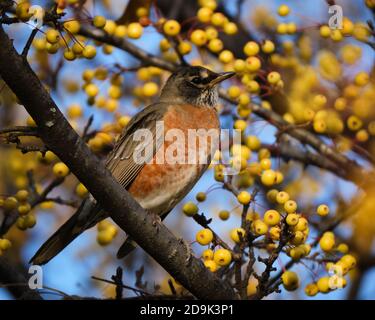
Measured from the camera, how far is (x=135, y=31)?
13.8 ft

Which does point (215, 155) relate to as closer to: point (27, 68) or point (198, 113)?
point (198, 113)

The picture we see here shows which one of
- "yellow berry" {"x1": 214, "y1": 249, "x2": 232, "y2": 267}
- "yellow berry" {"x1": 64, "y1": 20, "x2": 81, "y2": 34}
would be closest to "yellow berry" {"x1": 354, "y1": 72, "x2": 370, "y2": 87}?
"yellow berry" {"x1": 214, "y1": 249, "x2": 232, "y2": 267}

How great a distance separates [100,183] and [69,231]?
1319 mm

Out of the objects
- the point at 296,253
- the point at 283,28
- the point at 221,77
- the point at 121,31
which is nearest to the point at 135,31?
the point at 121,31

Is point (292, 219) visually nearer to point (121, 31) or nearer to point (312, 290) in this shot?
point (312, 290)

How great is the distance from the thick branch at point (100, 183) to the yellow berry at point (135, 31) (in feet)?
4.43

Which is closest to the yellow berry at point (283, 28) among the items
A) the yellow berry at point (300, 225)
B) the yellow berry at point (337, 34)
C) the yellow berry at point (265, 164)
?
the yellow berry at point (337, 34)

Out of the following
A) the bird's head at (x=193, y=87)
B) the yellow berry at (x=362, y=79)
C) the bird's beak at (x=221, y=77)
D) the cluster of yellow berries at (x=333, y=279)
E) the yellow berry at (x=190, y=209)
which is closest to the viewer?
the cluster of yellow berries at (x=333, y=279)

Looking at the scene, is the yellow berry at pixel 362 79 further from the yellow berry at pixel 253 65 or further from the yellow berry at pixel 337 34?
the yellow berry at pixel 253 65

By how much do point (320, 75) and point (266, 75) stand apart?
449 mm

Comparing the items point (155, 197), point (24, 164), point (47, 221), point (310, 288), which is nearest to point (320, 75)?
point (155, 197)

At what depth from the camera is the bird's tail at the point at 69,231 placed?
404 centimetres

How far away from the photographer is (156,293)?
139 inches

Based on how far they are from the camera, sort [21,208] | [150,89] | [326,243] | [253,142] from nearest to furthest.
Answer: [326,243] < [21,208] < [253,142] < [150,89]
